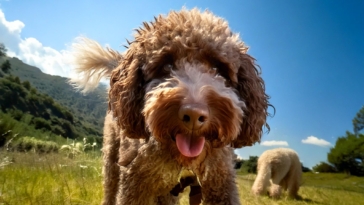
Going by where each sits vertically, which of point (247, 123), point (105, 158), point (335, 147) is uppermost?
point (335, 147)

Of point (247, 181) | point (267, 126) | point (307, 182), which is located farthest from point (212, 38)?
point (307, 182)

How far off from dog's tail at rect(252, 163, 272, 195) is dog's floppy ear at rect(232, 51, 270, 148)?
25.5 ft

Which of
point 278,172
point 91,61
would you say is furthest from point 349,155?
point 91,61

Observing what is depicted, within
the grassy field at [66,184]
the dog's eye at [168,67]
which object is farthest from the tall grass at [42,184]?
the dog's eye at [168,67]

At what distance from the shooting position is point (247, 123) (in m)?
3.75

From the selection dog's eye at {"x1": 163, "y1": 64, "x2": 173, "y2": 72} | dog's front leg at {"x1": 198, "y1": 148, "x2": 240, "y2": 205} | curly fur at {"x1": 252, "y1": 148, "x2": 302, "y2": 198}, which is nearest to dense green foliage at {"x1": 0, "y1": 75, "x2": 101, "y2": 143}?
curly fur at {"x1": 252, "y1": 148, "x2": 302, "y2": 198}

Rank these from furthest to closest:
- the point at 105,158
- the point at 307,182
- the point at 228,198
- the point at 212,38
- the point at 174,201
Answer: the point at 307,182 < the point at 105,158 < the point at 174,201 < the point at 228,198 < the point at 212,38

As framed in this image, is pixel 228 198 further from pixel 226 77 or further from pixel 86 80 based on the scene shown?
pixel 86 80

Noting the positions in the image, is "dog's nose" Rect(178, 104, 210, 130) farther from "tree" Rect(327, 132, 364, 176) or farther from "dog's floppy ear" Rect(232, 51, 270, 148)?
"tree" Rect(327, 132, 364, 176)

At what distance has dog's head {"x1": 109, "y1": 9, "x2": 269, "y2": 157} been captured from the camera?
300 cm

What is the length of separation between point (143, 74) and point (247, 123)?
1058mm

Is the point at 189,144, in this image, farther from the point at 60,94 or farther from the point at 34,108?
the point at 60,94

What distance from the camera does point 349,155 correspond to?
1089cm

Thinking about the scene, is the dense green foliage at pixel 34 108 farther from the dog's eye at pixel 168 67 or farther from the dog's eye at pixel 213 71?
the dog's eye at pixel 213 71
